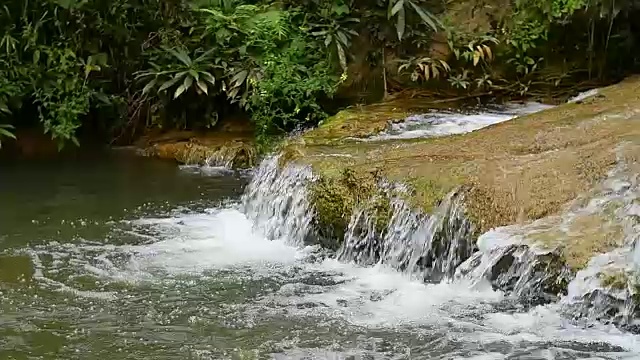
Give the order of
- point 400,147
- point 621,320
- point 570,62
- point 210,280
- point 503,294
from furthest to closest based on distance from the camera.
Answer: point 570,62 < point 400,147 < point 210,280 < point 503,294 < point 621,320

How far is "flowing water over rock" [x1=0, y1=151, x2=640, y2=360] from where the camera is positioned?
15.0ft

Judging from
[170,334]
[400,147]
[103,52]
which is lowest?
[170,334]

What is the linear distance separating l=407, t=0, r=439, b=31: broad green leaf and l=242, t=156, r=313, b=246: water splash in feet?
12.8

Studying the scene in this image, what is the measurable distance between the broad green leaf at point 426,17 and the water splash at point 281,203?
391 cm

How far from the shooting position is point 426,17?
437 inches

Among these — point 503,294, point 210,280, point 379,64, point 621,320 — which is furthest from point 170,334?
point 379,64

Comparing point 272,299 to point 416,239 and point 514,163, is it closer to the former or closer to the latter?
point 416,239

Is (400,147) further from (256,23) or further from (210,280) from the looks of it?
(256,23)

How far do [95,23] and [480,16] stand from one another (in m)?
5.12

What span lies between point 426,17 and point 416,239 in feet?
18.8

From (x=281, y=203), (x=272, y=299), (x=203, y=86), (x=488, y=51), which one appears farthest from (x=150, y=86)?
(x=272, y=299)

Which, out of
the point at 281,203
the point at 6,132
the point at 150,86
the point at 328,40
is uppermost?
the point at 328,40

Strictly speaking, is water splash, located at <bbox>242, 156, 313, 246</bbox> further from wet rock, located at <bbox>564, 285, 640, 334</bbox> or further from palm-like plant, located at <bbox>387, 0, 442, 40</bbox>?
palm-like plant, located at <bbox>387, 0, 442, 40</bbox>

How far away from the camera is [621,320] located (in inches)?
183
